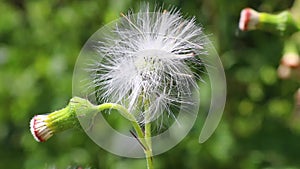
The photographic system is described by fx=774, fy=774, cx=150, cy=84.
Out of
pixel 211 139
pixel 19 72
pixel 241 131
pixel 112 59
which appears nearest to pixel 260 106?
pixel 241 131

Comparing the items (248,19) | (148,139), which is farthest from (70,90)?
(148,139)

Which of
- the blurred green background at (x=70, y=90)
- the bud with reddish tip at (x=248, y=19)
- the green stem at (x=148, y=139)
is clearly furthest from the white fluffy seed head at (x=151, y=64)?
the blurred green background at (x=70, y=90)

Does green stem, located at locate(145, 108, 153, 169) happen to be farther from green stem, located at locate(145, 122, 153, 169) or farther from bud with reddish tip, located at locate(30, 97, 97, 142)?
bud with reddish tip, located at locate(30, 97, 97, 142)

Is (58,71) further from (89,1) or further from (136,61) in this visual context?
(136,61)

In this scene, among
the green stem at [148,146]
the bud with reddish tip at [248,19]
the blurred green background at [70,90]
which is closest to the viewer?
the green stem at [148,146]

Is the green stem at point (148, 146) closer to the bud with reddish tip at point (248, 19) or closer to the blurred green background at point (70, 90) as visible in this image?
the bud with reddish tip at point (248, 19)

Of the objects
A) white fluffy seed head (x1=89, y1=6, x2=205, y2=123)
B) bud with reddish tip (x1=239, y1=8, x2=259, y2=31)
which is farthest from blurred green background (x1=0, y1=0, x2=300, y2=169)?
white fluffy seed head (x1=89, y1=6, x2=205, y2=123)
